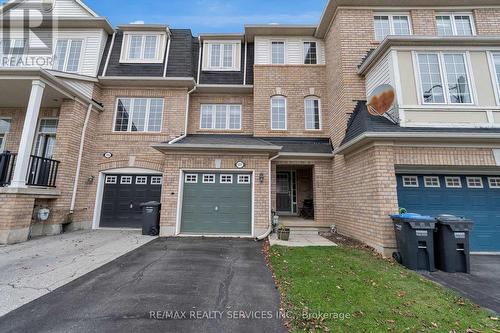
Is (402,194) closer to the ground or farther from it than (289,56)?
closer to the ground

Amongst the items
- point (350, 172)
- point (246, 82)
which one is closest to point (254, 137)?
point (246, 82)

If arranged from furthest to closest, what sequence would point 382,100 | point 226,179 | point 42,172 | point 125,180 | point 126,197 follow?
1. point 125,180
2. point 126,197
3. point 226,179
4. point 42,172
5. point 382,100

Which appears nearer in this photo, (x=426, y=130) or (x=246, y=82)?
(x=426, y=130)

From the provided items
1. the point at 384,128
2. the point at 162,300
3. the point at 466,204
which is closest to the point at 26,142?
the point at 162,300

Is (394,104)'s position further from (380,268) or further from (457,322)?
(457,322)

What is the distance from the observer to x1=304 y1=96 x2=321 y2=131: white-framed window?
10.9 metres

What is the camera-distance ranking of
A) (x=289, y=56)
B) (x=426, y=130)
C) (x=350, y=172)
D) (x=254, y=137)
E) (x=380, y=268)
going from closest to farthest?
1. (x=380, y=268)
2. (x=426, y=130)
3. (x=350, y=172)
4. (x=254, y=137)
5. (x=289, y=56)

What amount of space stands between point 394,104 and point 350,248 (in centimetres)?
481

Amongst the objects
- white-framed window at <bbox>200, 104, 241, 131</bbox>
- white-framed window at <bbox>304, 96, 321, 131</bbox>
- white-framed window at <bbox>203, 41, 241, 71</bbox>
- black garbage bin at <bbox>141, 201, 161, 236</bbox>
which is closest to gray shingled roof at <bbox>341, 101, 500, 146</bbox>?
white-framed window at <bbox>304, 96, 321, 131</bbox>

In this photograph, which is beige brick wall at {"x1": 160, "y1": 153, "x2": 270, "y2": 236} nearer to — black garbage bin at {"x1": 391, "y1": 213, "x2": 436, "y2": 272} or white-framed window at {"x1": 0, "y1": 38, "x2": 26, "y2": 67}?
black garbage bin at {"x1": 391, "y1": 213, "x2": 436, "y2": 272}

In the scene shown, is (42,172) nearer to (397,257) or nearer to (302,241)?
(302,241)

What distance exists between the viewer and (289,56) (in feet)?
37.6

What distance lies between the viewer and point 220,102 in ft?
37.9

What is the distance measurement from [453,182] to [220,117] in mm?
9921
